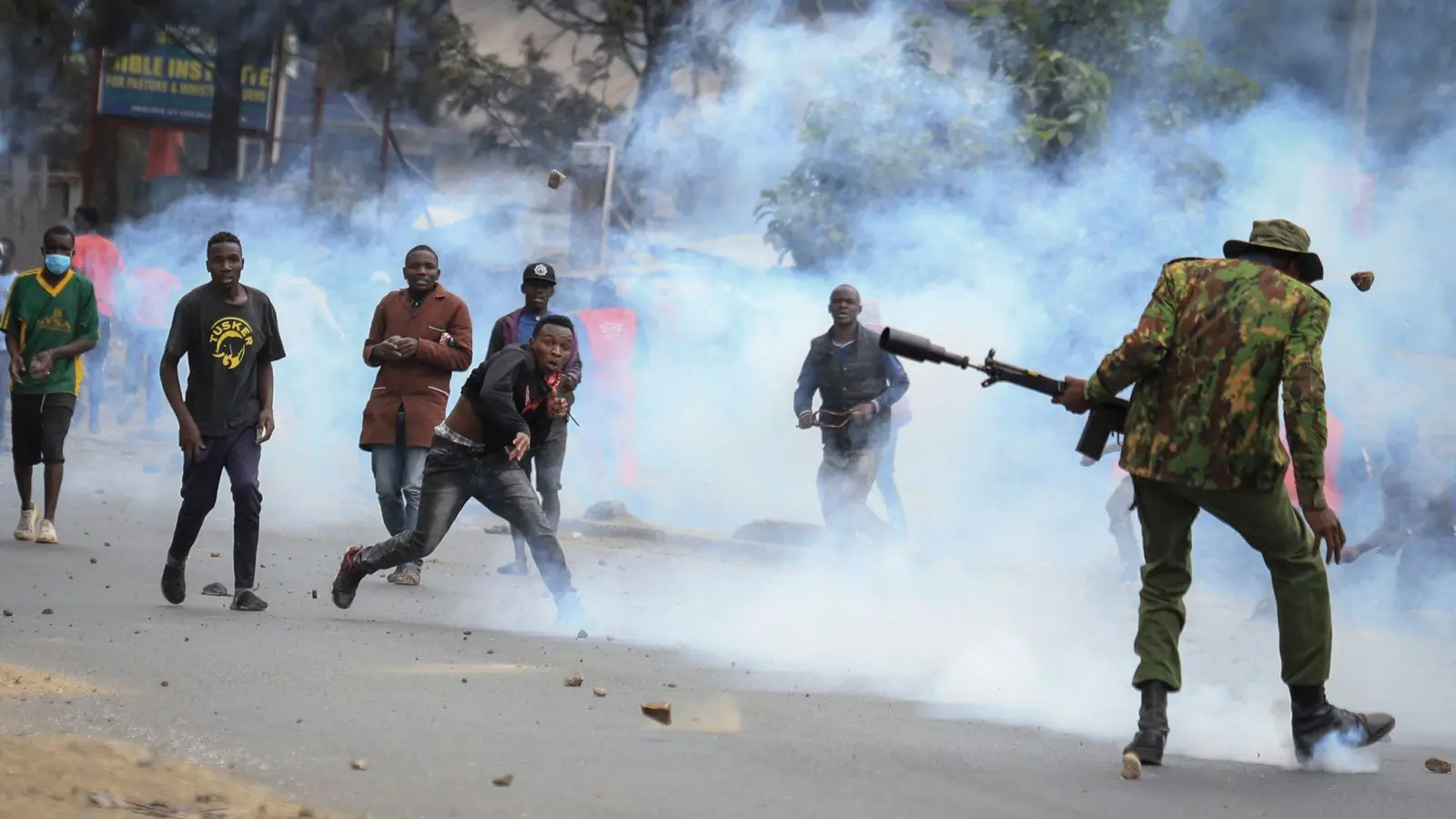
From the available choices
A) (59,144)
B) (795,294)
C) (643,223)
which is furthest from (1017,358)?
(59,144)

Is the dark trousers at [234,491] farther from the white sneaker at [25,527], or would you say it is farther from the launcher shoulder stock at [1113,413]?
the launcher shoulder stock at [1113,413]

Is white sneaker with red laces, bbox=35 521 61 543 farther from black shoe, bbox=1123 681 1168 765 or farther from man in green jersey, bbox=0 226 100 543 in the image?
black shoe, bbox=1123 681 1168 765

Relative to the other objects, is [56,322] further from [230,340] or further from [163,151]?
[163,151]

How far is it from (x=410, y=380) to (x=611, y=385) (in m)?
3.99

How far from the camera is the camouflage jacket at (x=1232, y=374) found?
4.89 metres

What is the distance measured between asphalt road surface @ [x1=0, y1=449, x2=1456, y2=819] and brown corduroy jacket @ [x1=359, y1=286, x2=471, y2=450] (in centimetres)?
133

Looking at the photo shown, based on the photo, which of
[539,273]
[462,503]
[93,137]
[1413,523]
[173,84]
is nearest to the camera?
[462,503]

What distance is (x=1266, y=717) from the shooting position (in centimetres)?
595

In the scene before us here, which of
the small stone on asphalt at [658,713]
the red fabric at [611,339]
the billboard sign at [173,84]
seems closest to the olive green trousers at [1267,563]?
the small stone on asphalt at [658,713]

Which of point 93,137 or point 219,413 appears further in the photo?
point 93,137

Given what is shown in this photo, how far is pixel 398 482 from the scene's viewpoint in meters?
8.60

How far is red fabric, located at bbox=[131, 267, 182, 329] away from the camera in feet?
52.2

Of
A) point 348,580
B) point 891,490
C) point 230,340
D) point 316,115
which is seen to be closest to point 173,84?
point 316,115

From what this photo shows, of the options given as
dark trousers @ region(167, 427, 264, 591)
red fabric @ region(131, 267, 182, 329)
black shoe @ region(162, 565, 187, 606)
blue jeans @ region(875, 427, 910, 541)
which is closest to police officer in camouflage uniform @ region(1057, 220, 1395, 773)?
dark trousers @ region(167, 427, 264, 591)
